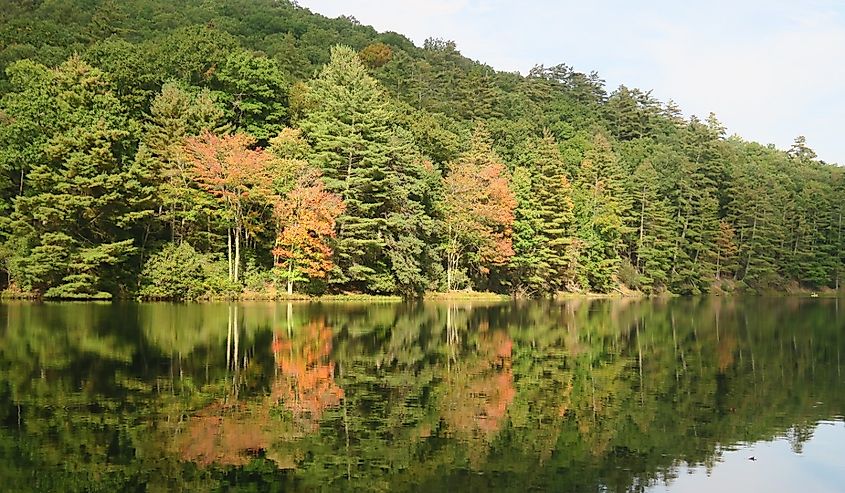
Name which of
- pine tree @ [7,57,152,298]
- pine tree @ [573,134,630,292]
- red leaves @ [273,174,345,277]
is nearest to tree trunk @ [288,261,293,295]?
red leaves @ [273,174,345,277]

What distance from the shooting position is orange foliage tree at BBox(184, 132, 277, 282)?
38.8 metres

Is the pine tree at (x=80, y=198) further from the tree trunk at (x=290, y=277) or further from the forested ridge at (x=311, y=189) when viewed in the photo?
the tree trunk at (x=290, y=277)

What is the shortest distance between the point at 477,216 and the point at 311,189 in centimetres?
1284

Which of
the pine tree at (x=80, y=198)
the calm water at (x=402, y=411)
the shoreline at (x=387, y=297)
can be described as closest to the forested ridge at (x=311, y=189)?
the pine tree at (x=80, y=198)

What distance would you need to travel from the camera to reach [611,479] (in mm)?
9008

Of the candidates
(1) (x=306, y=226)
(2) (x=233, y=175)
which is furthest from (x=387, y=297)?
(2) (x=233, y=175)

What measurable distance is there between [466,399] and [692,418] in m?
3.90

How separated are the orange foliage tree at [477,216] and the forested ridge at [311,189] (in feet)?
0.53

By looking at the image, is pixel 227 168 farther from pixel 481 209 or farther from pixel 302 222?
pixel 481 209

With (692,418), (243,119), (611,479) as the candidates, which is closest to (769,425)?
(692,418)

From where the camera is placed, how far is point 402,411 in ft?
40.4

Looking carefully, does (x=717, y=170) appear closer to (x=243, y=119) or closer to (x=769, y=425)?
(x=243, y=119)

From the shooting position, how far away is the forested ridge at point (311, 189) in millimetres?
36812

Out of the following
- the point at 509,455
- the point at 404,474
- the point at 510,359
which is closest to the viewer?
the point at 404,474
